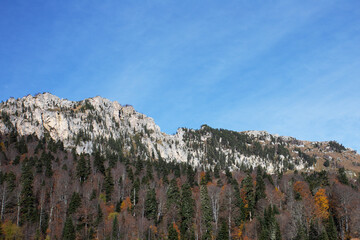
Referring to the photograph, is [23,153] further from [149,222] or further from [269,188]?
[269,188]

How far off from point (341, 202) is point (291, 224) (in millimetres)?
21348

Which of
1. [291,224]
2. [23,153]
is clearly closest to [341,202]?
[291,224]

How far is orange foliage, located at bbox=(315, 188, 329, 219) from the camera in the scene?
307 ft

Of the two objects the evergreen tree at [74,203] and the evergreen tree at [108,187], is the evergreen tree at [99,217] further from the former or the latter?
the evergreen tree at [108,187]

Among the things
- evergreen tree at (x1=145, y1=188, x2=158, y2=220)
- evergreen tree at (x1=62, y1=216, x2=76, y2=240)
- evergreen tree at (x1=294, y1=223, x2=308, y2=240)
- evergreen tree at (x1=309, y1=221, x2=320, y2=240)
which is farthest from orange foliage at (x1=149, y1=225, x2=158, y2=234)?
evergreen tree at (x1=309, y1=221, x2=320, y2=240)

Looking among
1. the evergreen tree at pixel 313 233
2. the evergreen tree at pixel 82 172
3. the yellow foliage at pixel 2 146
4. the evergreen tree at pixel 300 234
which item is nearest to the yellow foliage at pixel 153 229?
the evergreen tree at pixel 300 234

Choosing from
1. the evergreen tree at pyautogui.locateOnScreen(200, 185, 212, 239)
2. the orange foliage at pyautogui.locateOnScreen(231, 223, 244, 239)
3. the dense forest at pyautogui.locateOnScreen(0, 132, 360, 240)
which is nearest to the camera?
the dense forest at pyautogui.locateOnScreen(0, 132, 360, 240)

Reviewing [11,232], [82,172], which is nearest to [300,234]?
[11,232]

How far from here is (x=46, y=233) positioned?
8412 cm

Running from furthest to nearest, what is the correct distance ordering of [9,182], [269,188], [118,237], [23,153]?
1. [23,153]
2. [269,188]
3. [9,182]
4. [118,237]

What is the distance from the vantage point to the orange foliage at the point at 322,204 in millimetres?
93681

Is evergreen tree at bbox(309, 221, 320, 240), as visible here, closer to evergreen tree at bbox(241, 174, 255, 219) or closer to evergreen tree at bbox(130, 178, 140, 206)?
evergreen tree at bbox(241, 174, 255, 219)

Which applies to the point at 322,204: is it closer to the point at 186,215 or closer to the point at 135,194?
the point at 186,215

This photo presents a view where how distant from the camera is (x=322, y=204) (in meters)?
100
